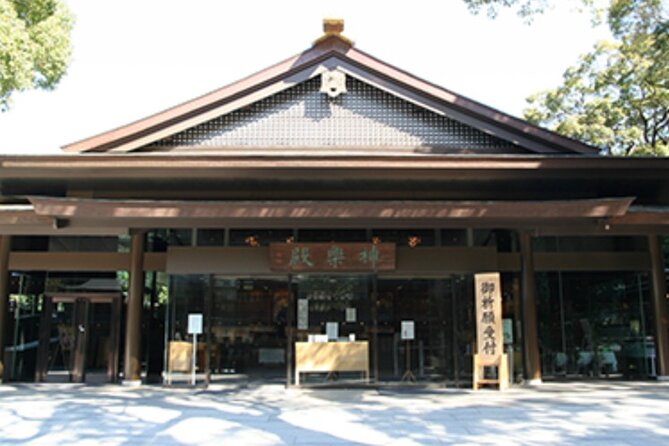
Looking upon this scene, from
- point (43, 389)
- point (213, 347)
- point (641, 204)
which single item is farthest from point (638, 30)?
point (43, 389)

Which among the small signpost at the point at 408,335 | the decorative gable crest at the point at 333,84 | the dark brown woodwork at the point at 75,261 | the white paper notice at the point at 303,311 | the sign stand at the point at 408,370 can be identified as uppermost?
the decorative gable crest at the point at 333,84

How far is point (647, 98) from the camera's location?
22500mm

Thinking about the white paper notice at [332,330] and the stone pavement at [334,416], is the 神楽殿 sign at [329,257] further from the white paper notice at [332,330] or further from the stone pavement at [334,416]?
the stone pavement at [334,416]

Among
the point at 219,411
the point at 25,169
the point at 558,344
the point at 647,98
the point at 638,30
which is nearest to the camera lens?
the point at 219,411

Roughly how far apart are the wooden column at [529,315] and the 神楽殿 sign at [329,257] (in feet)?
9.80

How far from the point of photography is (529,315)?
41.7 feet

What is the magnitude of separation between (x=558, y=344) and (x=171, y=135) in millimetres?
10020

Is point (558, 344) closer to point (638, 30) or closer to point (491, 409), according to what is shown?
point (491, 409)

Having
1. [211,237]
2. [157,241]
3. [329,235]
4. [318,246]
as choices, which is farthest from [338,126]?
[157,241]

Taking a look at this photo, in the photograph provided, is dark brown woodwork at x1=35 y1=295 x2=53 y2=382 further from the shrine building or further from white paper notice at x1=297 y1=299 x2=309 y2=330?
white paper notice at x1=297 y1=299 x2=309 y2=330

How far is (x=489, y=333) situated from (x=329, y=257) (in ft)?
11.6

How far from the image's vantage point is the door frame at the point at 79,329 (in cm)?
1325

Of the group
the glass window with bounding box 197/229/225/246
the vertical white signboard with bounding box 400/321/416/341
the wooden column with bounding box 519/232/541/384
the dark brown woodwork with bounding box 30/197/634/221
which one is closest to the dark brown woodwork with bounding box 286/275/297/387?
the glass window with bounding box 197/229/225/246

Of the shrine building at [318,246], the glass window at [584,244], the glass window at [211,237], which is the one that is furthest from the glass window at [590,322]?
the glass window at [211,237]
